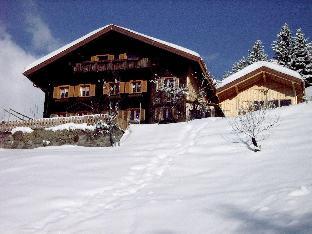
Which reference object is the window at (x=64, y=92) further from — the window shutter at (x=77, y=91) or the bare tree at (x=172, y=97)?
the bare tree at (x=172, y=97)

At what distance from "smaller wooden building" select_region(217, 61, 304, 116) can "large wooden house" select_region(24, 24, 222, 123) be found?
6.78 feet

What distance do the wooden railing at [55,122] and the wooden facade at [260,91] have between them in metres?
8.36

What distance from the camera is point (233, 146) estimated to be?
640 inches

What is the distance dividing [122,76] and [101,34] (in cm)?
337

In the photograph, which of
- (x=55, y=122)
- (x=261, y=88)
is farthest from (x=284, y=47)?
(x=55, y=122)

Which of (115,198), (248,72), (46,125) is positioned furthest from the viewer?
(248,72)

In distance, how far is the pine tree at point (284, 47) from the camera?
1702 inches

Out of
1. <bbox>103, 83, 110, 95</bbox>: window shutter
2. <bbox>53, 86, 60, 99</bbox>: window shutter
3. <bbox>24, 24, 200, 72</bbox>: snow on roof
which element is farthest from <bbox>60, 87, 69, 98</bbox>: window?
<bbox>103, 83, 110, 95</bbox>: window shutter

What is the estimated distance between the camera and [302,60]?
Answer: 42.5m

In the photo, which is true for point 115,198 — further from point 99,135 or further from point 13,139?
point 13,139

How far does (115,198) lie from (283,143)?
7105 millimetres

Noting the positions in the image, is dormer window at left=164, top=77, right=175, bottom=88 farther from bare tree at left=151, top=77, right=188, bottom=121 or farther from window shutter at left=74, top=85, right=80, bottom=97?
window shutter at left=74, top=85, right=80, bottom=97

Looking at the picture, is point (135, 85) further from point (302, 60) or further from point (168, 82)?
point (302, 60)

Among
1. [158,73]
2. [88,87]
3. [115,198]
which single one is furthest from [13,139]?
[115,198]
